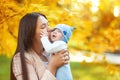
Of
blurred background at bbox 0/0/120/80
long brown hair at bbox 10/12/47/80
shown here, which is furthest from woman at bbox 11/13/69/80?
blurred background at bbox 0/0/120/80

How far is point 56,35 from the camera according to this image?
1546mm

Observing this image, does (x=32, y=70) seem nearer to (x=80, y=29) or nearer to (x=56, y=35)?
(x=56, y=35)

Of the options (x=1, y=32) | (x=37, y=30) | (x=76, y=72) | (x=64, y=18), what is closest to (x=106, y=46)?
(x=76, y=72)

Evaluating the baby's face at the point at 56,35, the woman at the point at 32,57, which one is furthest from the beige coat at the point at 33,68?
the baby's face at the point at 56,35

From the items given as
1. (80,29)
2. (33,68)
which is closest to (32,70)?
(33,68)

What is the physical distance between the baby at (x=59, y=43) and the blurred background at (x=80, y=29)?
17.3 inches

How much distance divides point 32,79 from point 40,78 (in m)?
0.04

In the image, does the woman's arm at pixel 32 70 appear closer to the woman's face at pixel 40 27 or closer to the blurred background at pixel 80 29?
the woman's face at pixel 40 27

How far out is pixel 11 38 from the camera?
2.30 meters

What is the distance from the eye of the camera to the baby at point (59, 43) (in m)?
1.50

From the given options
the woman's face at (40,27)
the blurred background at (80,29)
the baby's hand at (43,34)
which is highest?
the woman's face at (40,27)

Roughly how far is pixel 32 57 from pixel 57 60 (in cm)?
11

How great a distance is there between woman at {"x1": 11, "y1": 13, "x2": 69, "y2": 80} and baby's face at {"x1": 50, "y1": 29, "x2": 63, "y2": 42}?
0.13ft

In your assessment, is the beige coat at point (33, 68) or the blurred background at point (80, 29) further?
the blurred background at point (80, 29)
